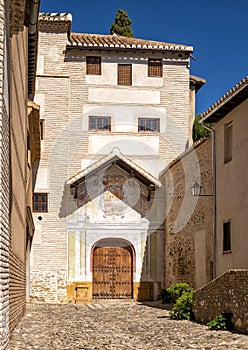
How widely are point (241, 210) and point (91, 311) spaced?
642 cm

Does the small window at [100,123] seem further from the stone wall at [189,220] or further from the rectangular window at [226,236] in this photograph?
the rectangular window at [226,236]

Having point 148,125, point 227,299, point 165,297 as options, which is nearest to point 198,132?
point 148,125

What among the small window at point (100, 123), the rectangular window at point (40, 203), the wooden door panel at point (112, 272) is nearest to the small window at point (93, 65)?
the small window at point (100, 123)

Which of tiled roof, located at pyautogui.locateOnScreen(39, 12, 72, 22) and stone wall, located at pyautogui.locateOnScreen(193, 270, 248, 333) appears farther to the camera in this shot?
tiled roof, located at pyautogui.locateOnScreen(39, 12, 72, 22)

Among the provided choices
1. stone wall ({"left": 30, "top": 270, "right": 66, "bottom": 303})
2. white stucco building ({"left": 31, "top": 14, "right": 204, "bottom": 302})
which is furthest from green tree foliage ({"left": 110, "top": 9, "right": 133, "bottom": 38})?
stone wall ({"left": 30, "top": 270, "right": 66, "bottom": 303})

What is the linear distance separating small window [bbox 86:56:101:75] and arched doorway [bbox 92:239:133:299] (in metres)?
7.20

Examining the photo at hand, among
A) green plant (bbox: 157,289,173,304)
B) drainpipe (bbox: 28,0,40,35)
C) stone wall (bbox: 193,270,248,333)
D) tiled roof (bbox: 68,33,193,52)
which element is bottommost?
green plant (bbox: 157,289,173,304)

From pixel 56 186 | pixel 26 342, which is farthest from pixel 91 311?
pixel 26 342

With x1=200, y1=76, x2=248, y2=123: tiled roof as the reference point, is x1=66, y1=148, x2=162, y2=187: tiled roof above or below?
below

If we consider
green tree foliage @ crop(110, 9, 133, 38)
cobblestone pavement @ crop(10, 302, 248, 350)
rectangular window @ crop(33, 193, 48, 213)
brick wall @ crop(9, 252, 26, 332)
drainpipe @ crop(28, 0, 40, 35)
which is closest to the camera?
drainpipe @ crop(28, 0, 40, 35)

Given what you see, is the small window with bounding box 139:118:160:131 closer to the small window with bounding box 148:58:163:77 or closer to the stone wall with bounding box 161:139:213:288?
the small window with bounding box 148:58:163:77

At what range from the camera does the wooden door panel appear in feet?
88.2

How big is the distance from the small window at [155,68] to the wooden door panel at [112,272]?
300 inches

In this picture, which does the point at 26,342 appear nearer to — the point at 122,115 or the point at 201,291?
the point at 201,291
